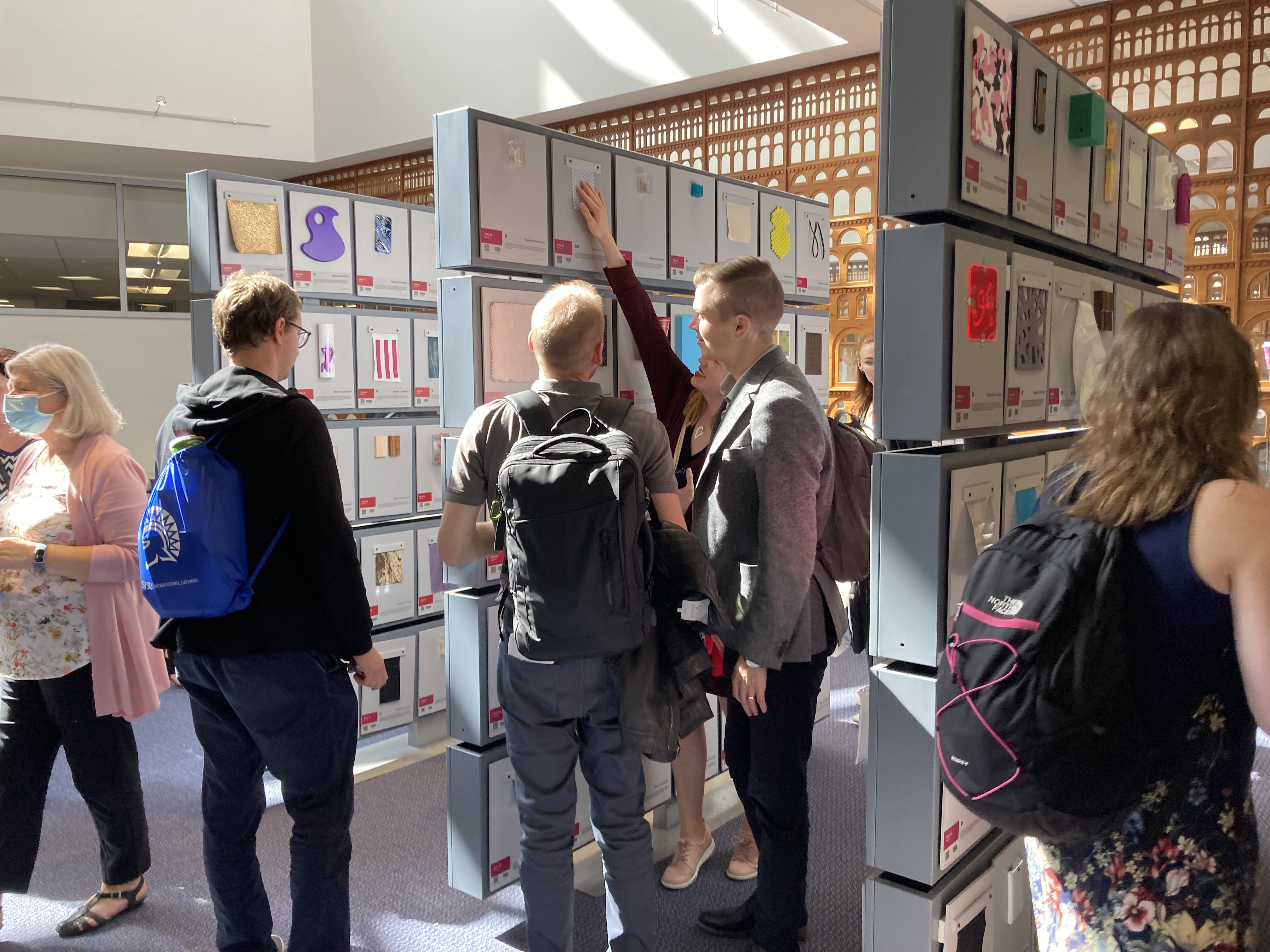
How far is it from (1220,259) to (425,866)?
4.76m

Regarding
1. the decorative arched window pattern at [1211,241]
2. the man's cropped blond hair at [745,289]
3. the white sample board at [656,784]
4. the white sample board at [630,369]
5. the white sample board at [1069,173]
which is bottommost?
the white sample board at [656,784]

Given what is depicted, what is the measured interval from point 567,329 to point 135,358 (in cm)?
837

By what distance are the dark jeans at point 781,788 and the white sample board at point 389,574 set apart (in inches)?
83.2

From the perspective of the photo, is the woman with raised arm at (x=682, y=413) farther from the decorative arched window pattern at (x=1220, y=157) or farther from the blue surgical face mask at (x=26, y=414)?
the decorative arched window pattern at (x=1220, y=157)

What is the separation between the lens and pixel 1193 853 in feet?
4.38

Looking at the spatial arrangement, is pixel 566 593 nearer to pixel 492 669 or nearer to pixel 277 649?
pixel 277 649

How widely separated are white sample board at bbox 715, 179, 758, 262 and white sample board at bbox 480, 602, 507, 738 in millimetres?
1606

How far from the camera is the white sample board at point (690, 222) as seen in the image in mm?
3180

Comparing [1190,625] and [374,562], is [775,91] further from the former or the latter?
[1190,625]

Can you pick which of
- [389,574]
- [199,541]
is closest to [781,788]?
[199,541]

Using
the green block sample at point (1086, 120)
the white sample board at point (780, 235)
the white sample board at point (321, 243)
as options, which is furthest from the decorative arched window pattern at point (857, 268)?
the green block sample at point (1086, 120)

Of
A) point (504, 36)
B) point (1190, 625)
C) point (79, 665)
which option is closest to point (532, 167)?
Result: point (79, 665)

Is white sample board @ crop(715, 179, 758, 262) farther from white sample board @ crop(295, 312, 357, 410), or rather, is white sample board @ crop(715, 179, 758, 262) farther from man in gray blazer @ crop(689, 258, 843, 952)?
white sample board @ crop(295, 312, 357, 410)

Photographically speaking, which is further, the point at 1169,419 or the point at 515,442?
the point at 515,442
